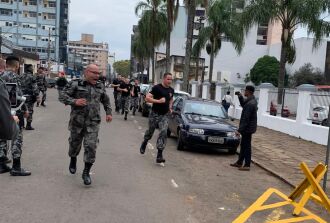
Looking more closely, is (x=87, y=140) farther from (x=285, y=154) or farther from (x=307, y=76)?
(x=307, y=76)

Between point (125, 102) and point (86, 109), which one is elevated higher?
point (86, 109)

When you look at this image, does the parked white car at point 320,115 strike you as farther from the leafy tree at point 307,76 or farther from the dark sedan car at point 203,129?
the leafy tree at point 307,76

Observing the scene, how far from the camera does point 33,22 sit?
107312 mm

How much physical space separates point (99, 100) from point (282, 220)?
335cm

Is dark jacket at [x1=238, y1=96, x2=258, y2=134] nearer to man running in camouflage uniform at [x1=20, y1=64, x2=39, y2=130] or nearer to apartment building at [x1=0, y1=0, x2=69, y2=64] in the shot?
man running in camouflage uniform at [x1=20, y1=64, x2=39, y2=130]

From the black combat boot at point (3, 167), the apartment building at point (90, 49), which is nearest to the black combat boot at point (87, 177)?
the black combat boot at point (3, 167)

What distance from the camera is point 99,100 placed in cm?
757

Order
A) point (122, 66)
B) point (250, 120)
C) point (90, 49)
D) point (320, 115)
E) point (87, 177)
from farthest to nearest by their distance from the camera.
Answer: point (90, 49)
point (122, 66)
point (320, 115)
point (250, 120)
point (87, 177)

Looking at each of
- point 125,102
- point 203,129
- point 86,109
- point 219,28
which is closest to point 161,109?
point 203,129

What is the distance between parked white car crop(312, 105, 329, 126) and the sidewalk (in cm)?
93

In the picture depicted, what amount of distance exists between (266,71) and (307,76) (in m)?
6.42

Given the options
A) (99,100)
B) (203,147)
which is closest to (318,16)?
(203,147)

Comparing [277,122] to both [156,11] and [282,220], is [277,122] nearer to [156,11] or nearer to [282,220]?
[282,220]

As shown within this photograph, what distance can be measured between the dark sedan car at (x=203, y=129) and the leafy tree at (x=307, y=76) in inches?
A: 1863
